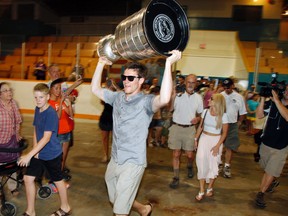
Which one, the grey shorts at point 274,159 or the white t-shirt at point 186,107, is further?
the white t-shirt at point 186,107

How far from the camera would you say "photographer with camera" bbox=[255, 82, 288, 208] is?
395 centimetres

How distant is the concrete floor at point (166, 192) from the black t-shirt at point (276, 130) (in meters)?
0.94

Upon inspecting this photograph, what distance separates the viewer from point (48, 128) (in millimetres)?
3174

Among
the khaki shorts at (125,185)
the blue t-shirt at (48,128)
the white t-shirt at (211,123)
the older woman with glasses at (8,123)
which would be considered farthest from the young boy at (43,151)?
the white t-shirt at (211,123)

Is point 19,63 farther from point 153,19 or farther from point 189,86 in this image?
point 153,19

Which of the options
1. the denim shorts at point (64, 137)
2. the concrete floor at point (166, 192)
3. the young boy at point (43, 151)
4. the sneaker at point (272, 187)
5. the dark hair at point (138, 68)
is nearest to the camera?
the dark hair at point (138, 68)

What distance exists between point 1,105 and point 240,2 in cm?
1430

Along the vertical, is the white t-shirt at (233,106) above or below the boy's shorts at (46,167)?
above

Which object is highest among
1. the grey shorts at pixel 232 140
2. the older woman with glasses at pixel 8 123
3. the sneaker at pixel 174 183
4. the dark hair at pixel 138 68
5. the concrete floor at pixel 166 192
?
the dark hair at pixel 138 68

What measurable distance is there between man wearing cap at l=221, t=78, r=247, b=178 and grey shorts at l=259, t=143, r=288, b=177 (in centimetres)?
124

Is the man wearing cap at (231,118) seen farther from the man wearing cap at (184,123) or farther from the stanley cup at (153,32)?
the stanley cup at (153,32)

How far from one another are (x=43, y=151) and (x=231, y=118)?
3.49 m

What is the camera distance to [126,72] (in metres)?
2.67

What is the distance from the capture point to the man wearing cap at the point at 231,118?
212 inches
